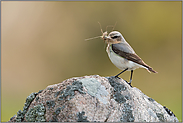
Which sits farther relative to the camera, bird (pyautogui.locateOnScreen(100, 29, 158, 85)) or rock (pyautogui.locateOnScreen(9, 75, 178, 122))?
bird (pyautogui.locateOnScreen(100, 29, 158, 85))

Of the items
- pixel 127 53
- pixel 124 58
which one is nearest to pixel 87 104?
pixel 124 58

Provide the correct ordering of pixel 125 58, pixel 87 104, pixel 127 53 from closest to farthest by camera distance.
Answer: pixel 87 104
pixel 125 58
pixel 127 53

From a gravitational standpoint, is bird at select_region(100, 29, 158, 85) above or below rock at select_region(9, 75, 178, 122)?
above

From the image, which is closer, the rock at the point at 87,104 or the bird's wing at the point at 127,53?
the rock at the point at 87,104

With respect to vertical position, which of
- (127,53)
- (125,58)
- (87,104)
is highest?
(127,53)

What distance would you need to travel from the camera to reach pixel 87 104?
4.73m

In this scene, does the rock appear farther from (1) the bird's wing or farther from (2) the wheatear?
(1) the bird's wing

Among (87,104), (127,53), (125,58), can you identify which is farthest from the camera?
(127,53)

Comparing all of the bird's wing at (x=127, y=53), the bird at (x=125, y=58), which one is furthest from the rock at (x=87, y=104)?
the bird's wing at (x=127, y=53)

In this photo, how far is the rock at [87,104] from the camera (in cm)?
462

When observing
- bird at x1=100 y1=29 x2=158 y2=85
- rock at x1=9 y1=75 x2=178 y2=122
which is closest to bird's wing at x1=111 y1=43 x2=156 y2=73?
bird at x1=100 y1=29 x2=158 y2=85

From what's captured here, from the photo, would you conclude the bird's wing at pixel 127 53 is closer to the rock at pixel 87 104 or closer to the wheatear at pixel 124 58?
the wheatear at pixel 124 58

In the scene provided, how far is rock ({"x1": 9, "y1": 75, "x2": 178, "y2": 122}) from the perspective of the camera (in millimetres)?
4625

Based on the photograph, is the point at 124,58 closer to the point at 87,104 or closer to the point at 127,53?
the point at 127,53
